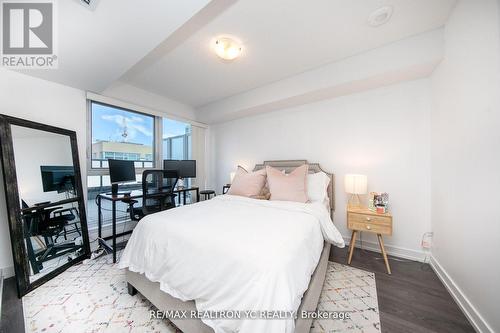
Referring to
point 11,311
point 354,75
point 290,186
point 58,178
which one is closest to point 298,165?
point 290,186

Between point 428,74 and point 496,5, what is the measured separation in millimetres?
1137

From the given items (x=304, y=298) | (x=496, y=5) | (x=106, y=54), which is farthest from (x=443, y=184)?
(x=106, y=54)

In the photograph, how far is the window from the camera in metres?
2.79

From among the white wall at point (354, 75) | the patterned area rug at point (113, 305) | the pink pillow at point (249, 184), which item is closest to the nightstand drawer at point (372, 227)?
the patterned area rug at point (113, 305)

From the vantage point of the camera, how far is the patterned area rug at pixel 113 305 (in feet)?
4.29

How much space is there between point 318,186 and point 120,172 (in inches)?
118

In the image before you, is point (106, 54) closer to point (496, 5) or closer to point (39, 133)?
point (39, 133)

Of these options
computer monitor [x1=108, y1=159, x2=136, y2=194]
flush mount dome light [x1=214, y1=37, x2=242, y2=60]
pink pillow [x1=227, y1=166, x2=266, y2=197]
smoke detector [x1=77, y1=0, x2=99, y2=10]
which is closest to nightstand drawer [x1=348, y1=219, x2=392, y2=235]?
pink pillow [x1=227, y1=166, x2=266, y2=197]

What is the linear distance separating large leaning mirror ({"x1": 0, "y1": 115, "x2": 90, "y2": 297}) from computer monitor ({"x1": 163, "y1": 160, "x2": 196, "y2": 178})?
1336mm

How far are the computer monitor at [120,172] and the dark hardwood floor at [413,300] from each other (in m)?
3.34

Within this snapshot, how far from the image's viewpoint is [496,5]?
44.7 inches

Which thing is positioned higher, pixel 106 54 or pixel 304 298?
pixel 106 54

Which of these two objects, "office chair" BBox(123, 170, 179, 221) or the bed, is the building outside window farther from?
the bed

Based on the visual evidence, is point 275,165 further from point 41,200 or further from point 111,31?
point 41,200
